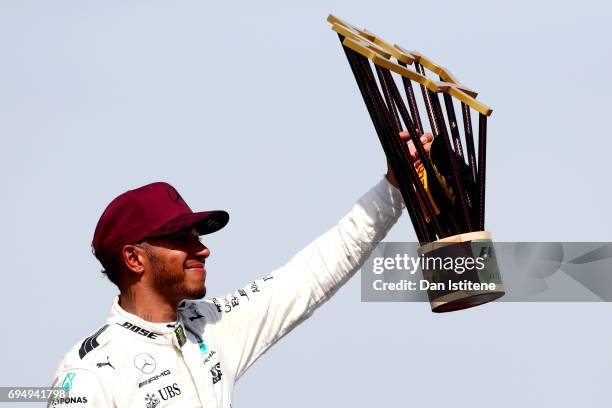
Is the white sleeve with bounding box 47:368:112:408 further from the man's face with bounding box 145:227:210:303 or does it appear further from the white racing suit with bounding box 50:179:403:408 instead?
the man's face with bounding box 145:227:210:303

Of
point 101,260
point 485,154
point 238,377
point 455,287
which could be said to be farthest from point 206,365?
point 485,154

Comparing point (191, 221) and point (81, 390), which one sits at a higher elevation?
point (191, 221)

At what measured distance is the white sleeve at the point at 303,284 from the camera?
7.14 meters

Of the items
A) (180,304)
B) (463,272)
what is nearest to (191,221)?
(180,304)

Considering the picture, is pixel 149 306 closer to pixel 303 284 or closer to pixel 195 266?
pixel 195 266

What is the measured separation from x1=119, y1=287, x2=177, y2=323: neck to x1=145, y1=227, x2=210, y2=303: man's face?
5cm

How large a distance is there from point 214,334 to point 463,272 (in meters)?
1.58

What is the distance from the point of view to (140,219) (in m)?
6.76

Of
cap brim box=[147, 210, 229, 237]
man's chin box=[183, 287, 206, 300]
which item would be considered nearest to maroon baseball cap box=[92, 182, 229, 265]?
cap brim box=[147, 210, 229, 237]

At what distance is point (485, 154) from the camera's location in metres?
6.99

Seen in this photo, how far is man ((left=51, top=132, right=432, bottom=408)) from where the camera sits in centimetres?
651

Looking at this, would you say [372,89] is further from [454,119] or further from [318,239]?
[318,239]

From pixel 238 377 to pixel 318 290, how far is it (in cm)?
A: 75

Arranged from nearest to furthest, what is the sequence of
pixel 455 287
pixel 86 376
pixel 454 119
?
pixel 86 376
pixel 455 287
pixel 454 119
